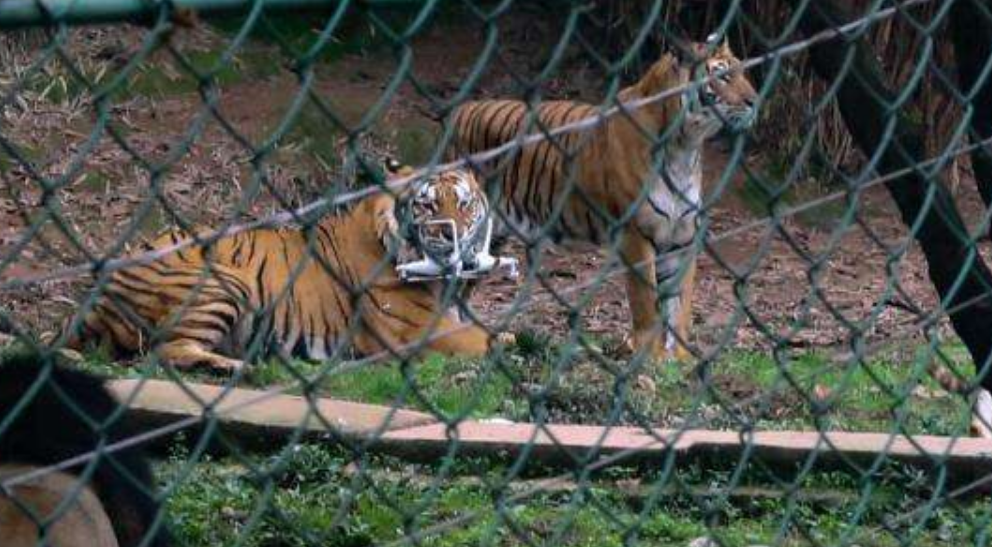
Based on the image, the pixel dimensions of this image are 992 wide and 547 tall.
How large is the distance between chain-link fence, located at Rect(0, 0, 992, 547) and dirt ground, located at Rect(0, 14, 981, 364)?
0.03 meters

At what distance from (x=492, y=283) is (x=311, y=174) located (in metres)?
1.49

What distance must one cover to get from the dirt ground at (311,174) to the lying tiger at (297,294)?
0.43m

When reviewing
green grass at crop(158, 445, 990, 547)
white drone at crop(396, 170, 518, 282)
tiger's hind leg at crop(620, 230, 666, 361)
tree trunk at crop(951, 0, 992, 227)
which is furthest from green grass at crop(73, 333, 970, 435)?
tree trunk at crop(951, 0, 992, 227)

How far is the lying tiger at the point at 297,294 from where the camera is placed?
28.6ft

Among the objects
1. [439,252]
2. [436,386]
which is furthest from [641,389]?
[439,252]

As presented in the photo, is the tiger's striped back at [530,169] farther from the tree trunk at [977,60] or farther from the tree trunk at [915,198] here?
the tree trunk at [977,60]

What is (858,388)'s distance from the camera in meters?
7.88

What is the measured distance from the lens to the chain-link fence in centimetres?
258

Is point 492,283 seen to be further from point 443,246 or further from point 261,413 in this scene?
point 261,413

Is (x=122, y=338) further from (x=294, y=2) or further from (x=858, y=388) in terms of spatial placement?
(x=294, y=2)

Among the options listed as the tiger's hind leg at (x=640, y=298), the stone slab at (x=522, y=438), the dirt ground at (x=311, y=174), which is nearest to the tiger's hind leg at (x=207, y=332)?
the dirt ground at (x=311, y=174)

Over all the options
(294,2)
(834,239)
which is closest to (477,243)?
(834,239)

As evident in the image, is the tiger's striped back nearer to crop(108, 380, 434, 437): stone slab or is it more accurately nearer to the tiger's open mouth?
the tiger's open mouth

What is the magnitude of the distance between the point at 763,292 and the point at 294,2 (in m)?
8.74
